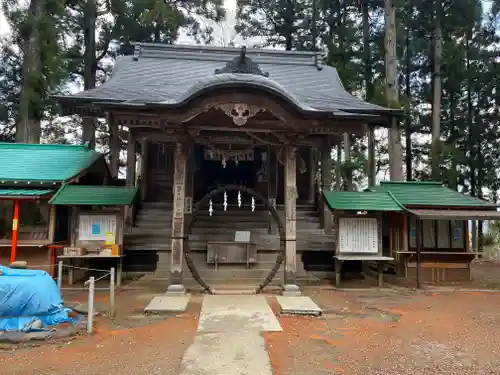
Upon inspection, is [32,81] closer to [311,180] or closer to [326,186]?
[311,180]

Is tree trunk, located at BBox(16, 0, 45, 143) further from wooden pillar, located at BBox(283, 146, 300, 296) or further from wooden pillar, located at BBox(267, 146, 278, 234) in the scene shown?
wooden pillar, located at BBox(283, 146, 300, 296)

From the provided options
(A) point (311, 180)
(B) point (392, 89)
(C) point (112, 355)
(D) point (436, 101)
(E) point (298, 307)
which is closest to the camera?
(C) point (112, 355)

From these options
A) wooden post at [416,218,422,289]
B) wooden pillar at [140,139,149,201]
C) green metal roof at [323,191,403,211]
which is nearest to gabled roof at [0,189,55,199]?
wooden pillar at [140,139,149,201]

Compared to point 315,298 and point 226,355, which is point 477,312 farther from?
point 226,355

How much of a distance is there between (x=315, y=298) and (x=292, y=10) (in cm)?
2070

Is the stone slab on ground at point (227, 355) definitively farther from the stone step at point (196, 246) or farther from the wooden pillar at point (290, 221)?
the stone step at point (196, 246)

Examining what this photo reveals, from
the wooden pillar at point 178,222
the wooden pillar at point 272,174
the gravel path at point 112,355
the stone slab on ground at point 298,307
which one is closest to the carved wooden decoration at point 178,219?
the wooden pillar at point 178,222

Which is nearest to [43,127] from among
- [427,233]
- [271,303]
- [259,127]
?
[259,127]

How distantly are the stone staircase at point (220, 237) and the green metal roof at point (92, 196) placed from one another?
1821mm

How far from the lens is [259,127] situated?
840cm

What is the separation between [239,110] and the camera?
299 inches

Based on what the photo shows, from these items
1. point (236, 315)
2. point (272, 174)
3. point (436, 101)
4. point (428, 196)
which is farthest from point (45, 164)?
point (436, 101)

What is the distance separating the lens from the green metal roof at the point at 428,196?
34.1ft

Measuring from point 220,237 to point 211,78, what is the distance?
210 inches
